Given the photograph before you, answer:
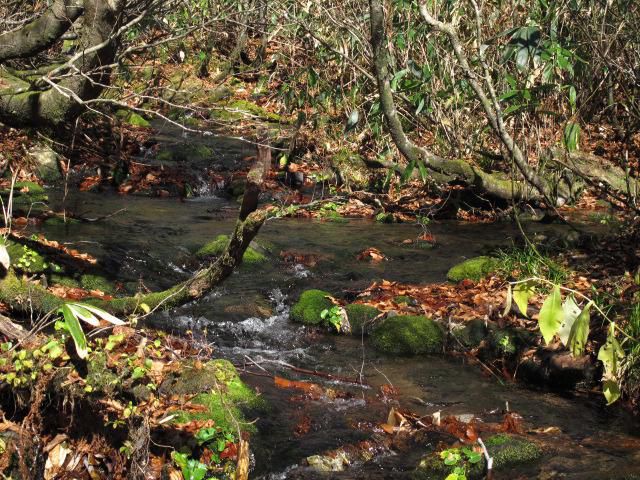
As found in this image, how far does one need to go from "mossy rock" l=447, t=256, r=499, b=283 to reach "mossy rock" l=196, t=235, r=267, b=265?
7.54 feet

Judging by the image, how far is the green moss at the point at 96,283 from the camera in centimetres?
740

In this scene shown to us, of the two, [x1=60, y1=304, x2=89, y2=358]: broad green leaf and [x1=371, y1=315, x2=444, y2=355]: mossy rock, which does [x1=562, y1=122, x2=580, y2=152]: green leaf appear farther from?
[x1=60, y1=304, x2=89, y2=358]: broad green leaf

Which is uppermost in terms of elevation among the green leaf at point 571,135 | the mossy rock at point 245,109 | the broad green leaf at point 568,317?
the green leaf at point 571,135

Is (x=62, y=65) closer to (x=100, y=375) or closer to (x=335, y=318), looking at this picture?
(x=100, y=375)

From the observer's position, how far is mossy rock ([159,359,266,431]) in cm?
465

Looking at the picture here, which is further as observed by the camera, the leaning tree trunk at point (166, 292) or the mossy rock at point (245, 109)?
the mossy rock at point (245, 109)

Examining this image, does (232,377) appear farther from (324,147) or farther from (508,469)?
(324,147)

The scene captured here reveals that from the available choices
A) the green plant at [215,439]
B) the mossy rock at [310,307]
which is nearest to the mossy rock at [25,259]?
the mossy rock at [310,307]

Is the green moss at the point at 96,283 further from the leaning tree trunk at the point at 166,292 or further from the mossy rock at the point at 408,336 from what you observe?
the mossy rock at the point at 408,336

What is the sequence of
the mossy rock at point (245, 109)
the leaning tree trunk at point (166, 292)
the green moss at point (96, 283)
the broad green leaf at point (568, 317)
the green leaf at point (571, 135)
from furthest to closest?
1. the mossy rock at point (245, 109)
2. the green moss at point (96, 283)
3. the green leaf at point (571, 135)
4. the leaning tree trunk at point (166, 292)
5. the broad green leaf at point (568, 317)

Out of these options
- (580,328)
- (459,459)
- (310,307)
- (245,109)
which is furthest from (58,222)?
(580,328)

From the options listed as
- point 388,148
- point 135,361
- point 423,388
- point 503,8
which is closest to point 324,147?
point 388,148

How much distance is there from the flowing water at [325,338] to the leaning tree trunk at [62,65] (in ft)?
7.15

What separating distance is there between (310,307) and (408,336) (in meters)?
1.16
